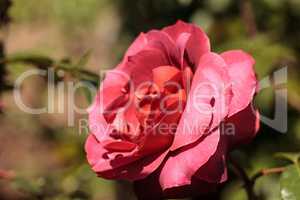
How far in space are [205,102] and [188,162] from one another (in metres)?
0.08

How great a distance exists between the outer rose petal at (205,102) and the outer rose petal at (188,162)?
0.01 metres

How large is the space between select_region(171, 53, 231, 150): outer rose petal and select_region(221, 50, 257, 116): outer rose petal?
14 millimetres

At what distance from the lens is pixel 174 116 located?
88cm

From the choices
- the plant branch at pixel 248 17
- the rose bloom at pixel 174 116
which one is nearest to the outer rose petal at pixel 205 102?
the rose bloom at pixel 174 116

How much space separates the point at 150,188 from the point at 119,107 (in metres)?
0.12

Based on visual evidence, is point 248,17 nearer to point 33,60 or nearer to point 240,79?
point 33,60

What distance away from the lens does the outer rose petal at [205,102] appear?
83 cm

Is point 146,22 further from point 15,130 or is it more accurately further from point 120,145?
point 15,130

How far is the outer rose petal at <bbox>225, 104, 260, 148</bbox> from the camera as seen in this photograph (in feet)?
2.90

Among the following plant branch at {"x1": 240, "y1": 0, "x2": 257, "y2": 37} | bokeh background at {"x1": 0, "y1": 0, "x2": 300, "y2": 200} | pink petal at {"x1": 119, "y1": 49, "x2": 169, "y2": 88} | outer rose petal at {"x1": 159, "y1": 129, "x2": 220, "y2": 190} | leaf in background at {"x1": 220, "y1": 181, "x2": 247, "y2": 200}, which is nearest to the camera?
outer rose petal at {"x1": 159, "y1": 129, "x2": 220, "y2": 190}

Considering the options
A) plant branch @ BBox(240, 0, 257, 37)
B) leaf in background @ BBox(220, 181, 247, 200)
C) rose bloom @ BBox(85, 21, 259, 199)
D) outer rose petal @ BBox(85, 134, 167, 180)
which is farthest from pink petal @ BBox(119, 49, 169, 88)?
plant branch @ BBox(240, 0, 257, 37)

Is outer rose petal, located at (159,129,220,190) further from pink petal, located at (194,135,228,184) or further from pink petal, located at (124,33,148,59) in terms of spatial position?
pink petal, located at (124,33,148,59)

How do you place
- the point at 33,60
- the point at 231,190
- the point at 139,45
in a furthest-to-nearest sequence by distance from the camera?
the point at 231,190 < the point at 33,60 < the point at 139,45

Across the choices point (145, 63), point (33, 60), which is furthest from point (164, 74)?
point (33, 60)
